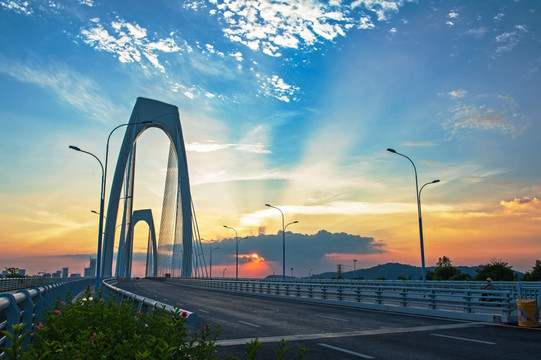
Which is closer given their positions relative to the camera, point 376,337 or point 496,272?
point 376,337

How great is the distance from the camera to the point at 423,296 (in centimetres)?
2772

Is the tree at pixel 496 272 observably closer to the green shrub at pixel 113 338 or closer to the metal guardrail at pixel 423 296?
the metal guardrail at pixel 423 296

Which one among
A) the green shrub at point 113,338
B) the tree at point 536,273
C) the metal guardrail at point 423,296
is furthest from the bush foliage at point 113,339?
the tree at point 536,273

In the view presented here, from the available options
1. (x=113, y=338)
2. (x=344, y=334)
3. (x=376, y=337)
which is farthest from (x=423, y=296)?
(x=113, y=338)

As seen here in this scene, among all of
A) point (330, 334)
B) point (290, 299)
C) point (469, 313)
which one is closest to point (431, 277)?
point (290, 299)

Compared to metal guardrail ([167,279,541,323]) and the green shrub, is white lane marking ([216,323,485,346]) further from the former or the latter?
the green shrub

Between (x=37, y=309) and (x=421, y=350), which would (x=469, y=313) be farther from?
(x=37, y=309)

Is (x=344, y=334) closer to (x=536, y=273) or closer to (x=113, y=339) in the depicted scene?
(x=113, y=339)

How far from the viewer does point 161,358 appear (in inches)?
125

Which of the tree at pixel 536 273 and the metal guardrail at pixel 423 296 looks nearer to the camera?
the metal guardrail at pixel 423 296

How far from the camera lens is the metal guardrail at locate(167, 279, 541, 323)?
696 inches

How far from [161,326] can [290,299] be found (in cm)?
2803

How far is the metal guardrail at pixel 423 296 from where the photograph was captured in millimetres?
17672

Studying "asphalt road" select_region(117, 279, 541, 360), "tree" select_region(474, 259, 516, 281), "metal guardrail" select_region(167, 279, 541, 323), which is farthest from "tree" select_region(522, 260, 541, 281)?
"asphalt road" select_region(117, 279, 541, 360)
